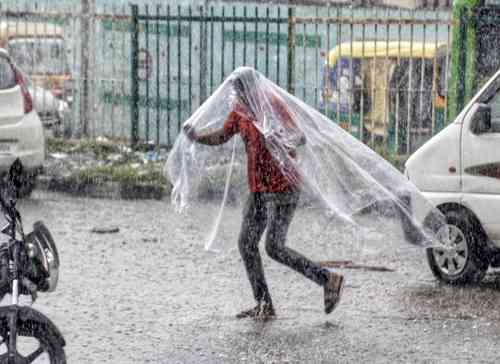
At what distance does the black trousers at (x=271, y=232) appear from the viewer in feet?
29.8

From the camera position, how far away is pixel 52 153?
18.5 meters

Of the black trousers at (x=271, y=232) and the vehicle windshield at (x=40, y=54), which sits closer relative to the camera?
the black trousers at (x=271, y=232)

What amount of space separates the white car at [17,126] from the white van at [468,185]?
5.67 metres

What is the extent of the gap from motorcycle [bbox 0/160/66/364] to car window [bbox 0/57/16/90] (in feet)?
28.2

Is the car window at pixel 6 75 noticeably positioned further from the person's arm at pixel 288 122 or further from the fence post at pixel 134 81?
the person's arm at pixel 288 122

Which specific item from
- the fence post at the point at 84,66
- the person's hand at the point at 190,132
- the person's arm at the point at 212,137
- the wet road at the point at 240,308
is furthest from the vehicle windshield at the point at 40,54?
the person's arm at the point at 212,137

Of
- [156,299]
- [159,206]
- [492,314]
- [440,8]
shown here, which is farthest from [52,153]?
[492,314]

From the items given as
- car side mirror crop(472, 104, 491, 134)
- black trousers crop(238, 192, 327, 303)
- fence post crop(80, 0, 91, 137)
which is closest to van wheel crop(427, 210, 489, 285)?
car side mirror crop(472, 104, 491, 134)

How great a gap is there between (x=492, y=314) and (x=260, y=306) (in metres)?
1.52

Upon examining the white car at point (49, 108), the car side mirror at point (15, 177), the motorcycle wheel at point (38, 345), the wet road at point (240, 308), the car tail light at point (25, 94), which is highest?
the car side mirror at point (15, 177)

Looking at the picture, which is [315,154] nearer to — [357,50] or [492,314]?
[492,314]

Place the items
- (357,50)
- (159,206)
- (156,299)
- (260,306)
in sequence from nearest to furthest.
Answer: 1. (260,306)
2. (156,299)
3. (159,206)
4. (357,50)

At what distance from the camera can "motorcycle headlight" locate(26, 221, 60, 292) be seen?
21.2ft

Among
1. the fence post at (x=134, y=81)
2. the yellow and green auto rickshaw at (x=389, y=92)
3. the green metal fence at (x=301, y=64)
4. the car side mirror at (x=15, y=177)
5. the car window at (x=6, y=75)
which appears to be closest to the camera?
the car side mirror at (x=15, y=177)
